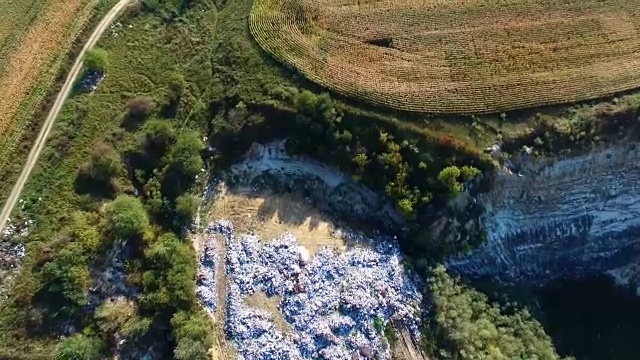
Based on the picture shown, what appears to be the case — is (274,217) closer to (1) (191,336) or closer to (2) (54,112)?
(1) (191,336)

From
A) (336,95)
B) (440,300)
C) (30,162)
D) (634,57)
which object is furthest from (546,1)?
(30,162)

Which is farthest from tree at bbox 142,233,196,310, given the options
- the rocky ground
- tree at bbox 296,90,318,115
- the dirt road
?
tree at bbox 296,90,318,115

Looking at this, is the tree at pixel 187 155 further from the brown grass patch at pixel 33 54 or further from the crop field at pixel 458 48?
the brown grass patch at pixel 33 54

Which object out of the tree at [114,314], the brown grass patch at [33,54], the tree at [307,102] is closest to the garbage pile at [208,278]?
the tree at [114,314]

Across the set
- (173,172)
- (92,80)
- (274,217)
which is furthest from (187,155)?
(92,80)

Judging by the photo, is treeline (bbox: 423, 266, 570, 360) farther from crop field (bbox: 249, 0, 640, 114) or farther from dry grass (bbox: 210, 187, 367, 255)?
crop field (bbox: 249, 0, 640, 114)

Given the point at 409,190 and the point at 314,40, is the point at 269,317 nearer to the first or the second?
the point at 409,190

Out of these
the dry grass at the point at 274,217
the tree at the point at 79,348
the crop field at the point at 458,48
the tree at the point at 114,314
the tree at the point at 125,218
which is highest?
the crop field at the point at 458,48
